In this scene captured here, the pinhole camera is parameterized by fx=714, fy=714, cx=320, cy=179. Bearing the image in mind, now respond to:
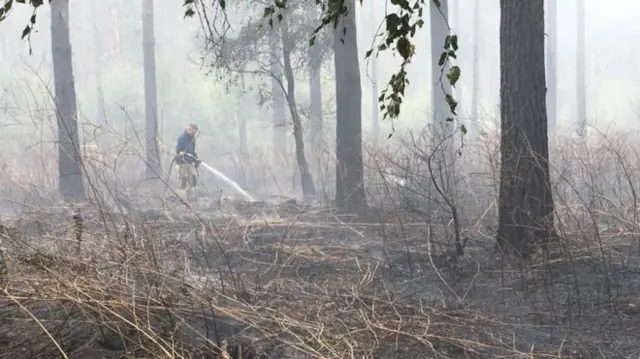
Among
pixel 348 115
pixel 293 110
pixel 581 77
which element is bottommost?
pixel 348 115

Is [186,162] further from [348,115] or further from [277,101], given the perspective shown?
[277,101]

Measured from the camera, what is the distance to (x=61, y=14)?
14.0 metres

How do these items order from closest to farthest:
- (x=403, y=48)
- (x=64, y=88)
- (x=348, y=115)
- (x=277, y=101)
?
(x=403, y=48), (x=348, y=115), (x=64, y=88), (x=277, y=101)

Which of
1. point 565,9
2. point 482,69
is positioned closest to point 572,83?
point 482,69

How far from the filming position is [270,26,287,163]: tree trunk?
14.6m

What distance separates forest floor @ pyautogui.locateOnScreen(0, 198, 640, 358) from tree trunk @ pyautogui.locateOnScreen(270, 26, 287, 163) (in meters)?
7.92

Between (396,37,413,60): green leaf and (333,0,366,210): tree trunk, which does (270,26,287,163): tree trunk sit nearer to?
(333,0,366,210): tree trunk

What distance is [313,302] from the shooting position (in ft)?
16.2

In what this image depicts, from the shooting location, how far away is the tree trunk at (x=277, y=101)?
A: 576 inches

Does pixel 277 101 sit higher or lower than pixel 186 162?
higher

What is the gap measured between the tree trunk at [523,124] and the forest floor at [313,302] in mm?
347

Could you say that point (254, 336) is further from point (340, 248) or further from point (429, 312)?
point (340, 248)

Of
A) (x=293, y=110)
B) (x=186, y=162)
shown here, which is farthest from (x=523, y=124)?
(x=186, y=162)

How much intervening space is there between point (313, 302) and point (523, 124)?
2903 mm
